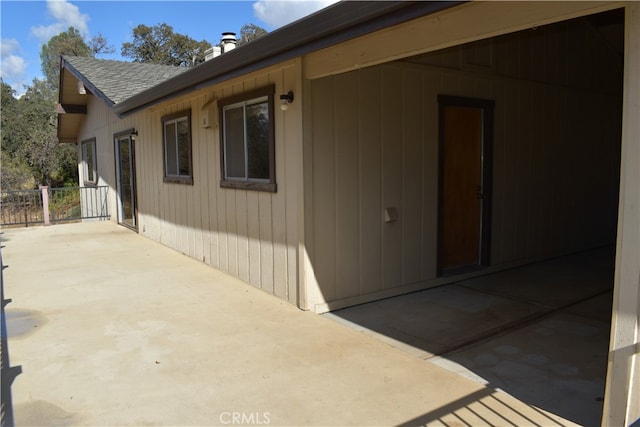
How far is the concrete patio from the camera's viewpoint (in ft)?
8.16

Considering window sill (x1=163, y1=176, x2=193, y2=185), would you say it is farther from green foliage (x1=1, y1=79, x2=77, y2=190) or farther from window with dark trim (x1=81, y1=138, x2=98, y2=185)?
green foliage (x1=1, y1=79, x2=77, y2=190)

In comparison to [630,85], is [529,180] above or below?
below

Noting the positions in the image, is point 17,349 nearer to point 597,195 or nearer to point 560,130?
point 560,130

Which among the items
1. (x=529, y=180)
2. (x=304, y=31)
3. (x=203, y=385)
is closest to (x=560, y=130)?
(x=529, y=180)

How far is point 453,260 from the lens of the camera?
5.40 meters

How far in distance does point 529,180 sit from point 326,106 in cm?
321

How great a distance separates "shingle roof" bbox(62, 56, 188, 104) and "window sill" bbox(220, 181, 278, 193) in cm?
362

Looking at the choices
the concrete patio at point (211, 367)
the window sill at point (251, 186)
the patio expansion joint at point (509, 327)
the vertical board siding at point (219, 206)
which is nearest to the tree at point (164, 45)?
the vertical board siding at point (219, 206)

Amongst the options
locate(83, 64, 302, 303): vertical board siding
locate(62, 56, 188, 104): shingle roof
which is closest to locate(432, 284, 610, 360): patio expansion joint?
locate(83, 64, 302, 303): vertical board siding

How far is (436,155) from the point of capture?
499 centimetres

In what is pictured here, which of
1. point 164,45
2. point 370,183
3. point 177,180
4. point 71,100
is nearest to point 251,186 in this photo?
point 370,183

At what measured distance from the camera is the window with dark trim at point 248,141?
4582 mm

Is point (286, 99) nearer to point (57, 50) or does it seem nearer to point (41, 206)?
point (41, 206)

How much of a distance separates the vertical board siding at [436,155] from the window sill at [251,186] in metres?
0.60
